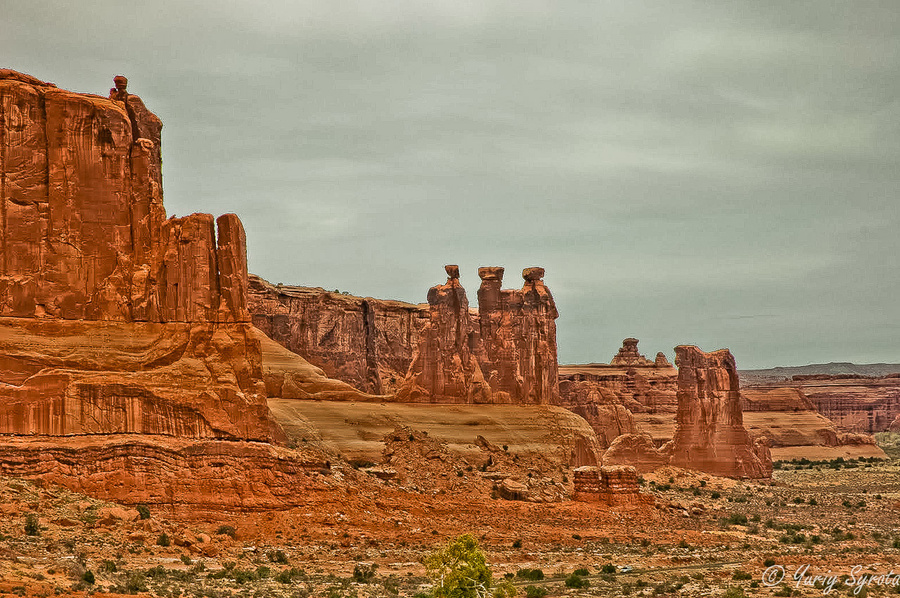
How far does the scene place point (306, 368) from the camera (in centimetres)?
7100

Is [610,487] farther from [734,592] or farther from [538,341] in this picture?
[538,341]

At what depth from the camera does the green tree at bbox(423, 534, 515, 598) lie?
25422 millimetres

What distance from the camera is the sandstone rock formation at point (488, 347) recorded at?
245 feet

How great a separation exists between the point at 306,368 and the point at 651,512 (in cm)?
2366

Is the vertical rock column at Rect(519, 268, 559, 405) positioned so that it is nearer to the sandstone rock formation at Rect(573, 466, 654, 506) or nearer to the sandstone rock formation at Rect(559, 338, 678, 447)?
the sandstone rock formation at Rect(559, 338, 678, 447)

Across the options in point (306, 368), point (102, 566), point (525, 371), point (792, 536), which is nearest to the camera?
point (102, 566)

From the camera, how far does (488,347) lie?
3238 inches

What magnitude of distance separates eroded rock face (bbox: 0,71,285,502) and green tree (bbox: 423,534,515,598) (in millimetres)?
16738

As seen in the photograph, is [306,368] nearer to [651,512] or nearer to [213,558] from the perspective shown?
[651,512]

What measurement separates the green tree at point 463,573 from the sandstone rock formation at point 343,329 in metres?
67.6

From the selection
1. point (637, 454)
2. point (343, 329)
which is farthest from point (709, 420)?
point (343, 329)

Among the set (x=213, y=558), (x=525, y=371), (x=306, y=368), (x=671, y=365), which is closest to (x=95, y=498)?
(x=213, y=558)

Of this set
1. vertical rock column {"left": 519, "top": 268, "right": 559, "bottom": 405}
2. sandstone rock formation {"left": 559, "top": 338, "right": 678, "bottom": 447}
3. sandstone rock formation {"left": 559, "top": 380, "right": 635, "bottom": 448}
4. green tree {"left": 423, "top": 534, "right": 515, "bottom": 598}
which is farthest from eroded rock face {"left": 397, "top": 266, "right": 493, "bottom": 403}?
green tree {"left": 423, "top": 534, "right": 515, "bottom": 598}

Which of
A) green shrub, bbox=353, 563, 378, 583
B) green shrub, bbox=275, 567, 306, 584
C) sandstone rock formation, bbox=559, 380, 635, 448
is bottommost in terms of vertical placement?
green shrub, bbox=353, 563, 378, 583
